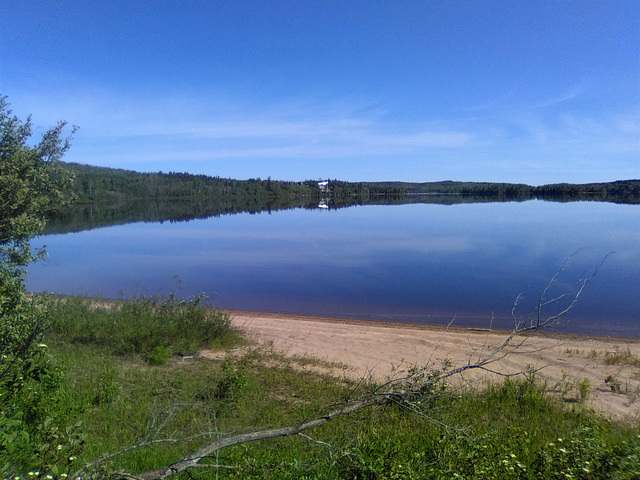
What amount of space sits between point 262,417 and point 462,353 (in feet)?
16.8

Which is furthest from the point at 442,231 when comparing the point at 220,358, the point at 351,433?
the point at 351,433

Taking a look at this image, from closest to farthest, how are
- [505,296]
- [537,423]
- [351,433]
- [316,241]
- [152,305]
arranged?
[351,433] < [537,423] < [152,305] < [505,296] < [316,241]

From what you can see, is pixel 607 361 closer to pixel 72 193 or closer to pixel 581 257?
pixel 72 193

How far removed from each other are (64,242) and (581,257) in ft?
111

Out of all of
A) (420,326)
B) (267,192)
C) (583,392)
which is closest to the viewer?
(583,392)

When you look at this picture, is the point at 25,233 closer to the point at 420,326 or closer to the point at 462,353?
the point at 462,353

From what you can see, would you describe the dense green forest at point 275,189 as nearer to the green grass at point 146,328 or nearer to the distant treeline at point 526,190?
the distant treeline at point 526,190

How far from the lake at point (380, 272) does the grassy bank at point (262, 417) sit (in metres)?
4.38

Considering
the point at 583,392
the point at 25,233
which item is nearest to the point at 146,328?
the point at 25,233

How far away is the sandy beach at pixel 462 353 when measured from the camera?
6.88m

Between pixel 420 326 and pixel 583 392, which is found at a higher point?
pixel 583 392

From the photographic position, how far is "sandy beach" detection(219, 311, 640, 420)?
6.88m

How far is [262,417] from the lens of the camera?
17.8 ft

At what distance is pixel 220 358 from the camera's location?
8289 mm
